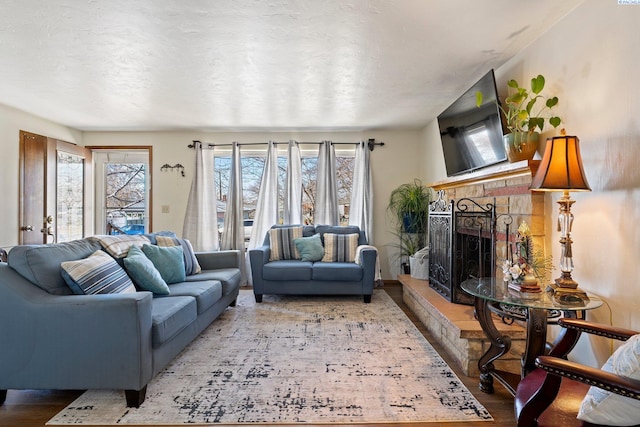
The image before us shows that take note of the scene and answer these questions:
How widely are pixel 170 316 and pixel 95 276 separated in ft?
1.74

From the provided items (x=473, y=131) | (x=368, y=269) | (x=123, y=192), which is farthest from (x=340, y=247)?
(x=123, y=192)

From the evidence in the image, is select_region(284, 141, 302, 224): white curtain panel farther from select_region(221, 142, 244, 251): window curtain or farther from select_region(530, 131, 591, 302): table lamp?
select_region(530, 131, 591, 302): table lamp

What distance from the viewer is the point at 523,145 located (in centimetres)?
213

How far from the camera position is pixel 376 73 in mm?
2748

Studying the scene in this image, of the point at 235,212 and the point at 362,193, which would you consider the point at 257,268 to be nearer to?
the point at 235,212

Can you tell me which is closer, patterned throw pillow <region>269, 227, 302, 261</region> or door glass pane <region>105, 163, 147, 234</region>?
patterned throw pillow <region>269, 227, 302, 261</region>

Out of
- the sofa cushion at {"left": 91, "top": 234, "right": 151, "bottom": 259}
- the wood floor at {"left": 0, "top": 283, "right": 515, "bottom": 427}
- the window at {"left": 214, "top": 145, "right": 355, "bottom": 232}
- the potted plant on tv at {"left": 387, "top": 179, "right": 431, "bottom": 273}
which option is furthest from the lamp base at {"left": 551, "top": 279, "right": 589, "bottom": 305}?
the window at {"left": 214, "top": 145, "right": 355, "bottom": 232}

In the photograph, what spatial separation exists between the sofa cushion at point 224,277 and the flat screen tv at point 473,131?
8.48ft

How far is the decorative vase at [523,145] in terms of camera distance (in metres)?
2.12

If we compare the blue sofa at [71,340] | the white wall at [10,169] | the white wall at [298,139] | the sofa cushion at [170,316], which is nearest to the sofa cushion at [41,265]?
the blue sofa at [71,340]

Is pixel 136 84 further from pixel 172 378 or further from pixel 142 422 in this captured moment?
pixel 142 422

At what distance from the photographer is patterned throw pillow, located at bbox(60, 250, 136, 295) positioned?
6.32 ft

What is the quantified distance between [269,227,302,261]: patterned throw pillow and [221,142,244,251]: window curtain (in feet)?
2.38

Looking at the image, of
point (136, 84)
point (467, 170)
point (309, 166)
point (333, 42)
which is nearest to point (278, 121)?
point (309, 166)
